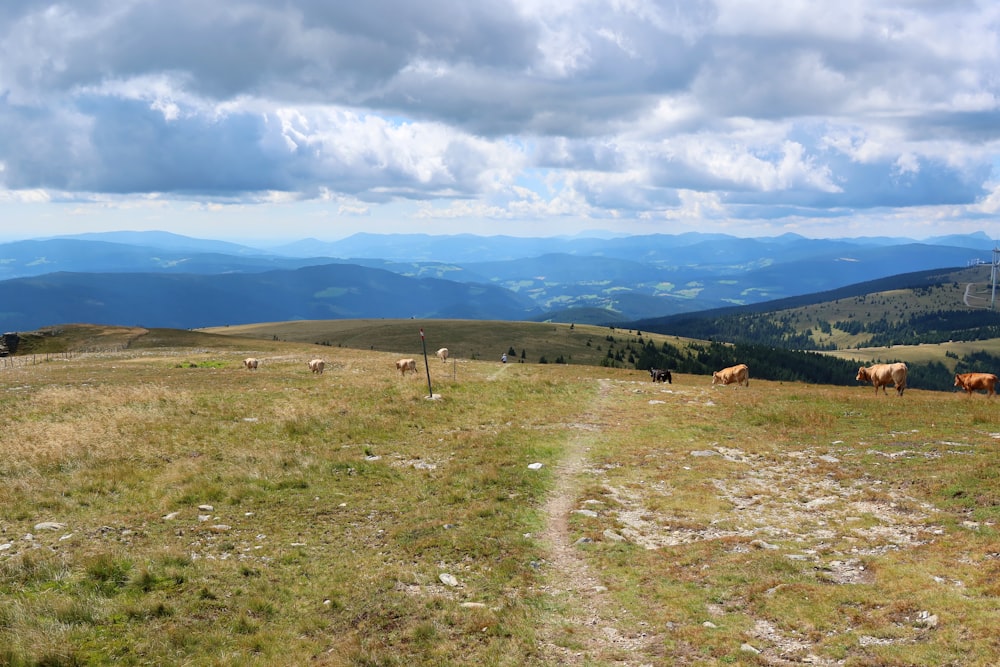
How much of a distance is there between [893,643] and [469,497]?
35.4 feet

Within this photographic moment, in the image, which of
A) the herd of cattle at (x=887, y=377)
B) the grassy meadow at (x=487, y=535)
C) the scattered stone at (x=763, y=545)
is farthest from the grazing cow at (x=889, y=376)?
the scattered stone at (x=763, y=545)

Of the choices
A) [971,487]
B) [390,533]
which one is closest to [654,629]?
[390,533]

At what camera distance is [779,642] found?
9586mm

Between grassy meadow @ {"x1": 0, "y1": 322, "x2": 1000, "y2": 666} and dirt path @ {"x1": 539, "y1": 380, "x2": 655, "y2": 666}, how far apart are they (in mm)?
52

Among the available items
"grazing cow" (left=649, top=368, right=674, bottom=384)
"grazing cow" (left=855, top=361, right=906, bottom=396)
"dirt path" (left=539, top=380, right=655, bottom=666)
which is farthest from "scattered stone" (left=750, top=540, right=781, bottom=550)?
"grazing cow" (left=649, top=368, right=674, bottom=384)

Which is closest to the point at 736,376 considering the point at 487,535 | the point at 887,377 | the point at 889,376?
the point at 887,377

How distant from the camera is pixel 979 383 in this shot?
34562 mm

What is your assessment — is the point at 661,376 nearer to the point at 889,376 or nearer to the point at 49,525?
the point at 889,376

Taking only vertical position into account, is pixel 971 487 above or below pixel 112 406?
below

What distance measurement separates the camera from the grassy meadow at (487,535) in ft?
31.9

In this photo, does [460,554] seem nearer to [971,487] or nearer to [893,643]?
[893,643]

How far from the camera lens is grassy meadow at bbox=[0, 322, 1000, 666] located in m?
9.73

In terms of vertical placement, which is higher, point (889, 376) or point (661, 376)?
point (889, 376)

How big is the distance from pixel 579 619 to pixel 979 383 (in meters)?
36.7
